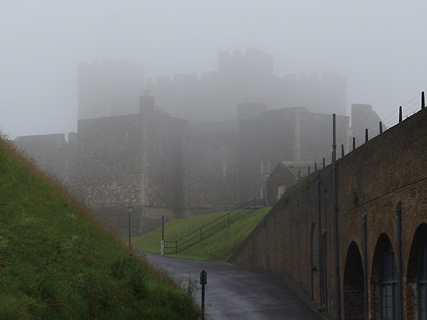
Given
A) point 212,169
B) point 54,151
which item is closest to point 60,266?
point 212,169

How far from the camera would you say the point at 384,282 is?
20.8 m

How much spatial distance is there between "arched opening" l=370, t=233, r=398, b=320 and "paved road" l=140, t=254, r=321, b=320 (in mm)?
5534

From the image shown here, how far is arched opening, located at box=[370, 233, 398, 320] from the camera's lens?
781 inches

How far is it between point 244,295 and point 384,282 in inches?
421

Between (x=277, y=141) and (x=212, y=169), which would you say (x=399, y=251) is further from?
(x=212, y=169)

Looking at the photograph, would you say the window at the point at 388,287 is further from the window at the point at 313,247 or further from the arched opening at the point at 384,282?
the window at the point at 313,247

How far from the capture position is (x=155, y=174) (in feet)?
241

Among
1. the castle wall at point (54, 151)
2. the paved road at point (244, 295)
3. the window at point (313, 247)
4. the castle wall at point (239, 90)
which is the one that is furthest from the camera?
the castle wall at point (239, 90)

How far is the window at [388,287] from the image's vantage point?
19766mm

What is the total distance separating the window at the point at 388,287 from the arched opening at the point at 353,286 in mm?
2976

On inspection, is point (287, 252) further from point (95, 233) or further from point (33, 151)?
point (33, 151)

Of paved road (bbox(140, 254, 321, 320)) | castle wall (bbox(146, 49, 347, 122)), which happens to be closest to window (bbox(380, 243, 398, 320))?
paved road (bbox(140, 254, 321, 320))

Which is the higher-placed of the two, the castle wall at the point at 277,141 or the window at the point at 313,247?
the castle wall at the point at 277,141

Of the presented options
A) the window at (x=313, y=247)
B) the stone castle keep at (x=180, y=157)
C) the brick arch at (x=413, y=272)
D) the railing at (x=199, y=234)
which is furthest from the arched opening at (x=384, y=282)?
the stone castle keep at (x=180, y=157)
